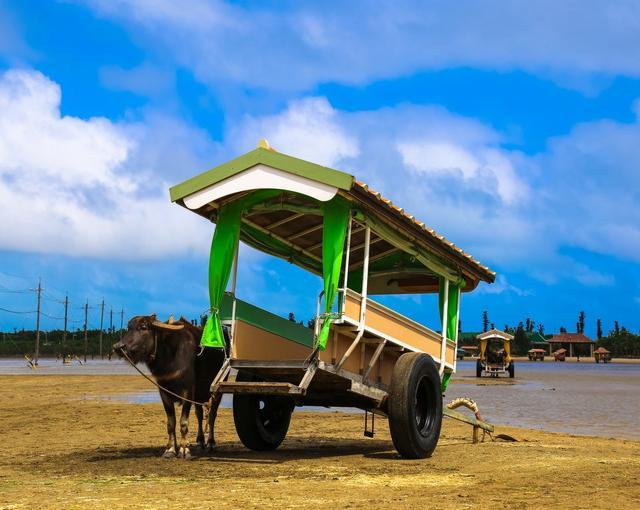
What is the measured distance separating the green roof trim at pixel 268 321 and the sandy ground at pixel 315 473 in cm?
162

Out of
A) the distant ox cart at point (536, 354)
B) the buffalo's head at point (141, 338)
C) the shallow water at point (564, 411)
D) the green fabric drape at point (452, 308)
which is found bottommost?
the shallow water at point (564, 411)

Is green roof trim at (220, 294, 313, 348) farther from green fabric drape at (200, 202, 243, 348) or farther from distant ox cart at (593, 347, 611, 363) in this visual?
distant ox cart at (593, 347, 611, 363)

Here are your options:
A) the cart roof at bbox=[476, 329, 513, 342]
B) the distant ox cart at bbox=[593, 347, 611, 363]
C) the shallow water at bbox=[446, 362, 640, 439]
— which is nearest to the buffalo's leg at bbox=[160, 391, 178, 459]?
the shallow water at bbox=[446, 362, 640, 439]

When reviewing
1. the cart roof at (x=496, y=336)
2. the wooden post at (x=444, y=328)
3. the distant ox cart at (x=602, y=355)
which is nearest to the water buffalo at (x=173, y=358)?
the wooden post at (x=444, y=328)

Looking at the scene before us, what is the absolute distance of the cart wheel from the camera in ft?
38.2

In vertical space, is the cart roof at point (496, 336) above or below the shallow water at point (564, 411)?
above

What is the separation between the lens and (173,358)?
1057 cm

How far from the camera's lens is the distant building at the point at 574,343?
493 feet

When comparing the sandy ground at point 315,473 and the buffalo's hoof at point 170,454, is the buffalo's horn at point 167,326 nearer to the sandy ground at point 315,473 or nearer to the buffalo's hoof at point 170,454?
the buffalo's hoof at point 170,454

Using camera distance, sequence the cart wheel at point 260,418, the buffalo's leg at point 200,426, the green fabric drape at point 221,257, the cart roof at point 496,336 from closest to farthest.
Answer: the green fabric drape at point 221,257 → the buffalo's leg at point 200,426 → the cart wheel at point 260,418 → the cart roof at point 496,336

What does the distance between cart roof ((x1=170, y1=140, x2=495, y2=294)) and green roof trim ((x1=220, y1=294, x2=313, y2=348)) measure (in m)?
1.16

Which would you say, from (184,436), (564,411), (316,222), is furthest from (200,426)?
(564,411)

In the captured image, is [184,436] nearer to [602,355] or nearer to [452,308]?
[452,308]

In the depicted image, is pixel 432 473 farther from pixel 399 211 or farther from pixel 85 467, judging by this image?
pixel 85 467
